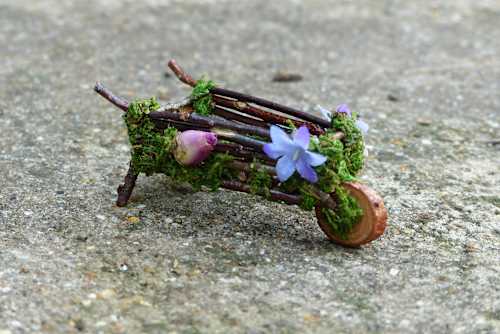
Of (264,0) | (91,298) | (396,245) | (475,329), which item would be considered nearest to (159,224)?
(91,298)

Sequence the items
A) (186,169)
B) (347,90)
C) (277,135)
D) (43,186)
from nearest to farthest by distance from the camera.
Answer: (277,135) → (186,169) → (43,186) → (347,90)

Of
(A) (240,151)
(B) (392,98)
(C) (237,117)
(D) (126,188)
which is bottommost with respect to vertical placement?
(D) (126,188)

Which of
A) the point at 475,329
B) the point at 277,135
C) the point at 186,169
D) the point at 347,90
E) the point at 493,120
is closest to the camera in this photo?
the point at 475,329

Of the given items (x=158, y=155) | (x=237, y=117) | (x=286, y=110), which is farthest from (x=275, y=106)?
(x=158, y=155)

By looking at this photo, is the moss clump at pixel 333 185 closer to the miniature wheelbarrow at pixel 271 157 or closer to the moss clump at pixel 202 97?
the miniature wheelbarrow at pixel 271 157

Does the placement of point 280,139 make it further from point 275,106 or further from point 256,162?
point 275,106

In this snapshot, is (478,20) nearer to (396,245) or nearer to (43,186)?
(396,245)

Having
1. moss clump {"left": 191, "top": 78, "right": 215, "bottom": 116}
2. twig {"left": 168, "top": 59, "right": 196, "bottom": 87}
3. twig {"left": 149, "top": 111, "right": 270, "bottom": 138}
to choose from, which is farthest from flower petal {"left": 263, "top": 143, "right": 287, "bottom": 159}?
twig {"left": 168, "top": 59, "right": 196, "bottom": 87}

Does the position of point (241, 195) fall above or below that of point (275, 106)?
below
